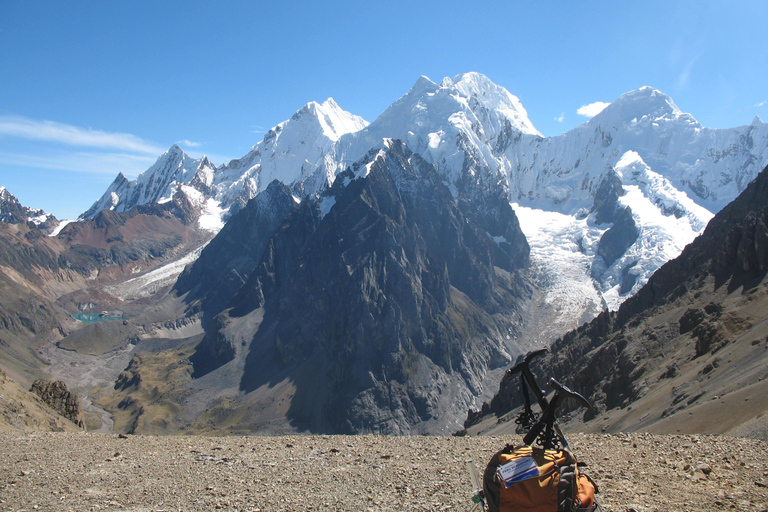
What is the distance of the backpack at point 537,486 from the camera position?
1023 centimetres

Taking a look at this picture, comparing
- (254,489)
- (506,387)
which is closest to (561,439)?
(254,489)

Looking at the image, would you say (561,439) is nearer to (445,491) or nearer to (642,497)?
(642,497)

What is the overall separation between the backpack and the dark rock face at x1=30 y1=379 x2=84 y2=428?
215ft

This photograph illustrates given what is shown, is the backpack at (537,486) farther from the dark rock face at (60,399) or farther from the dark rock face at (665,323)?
the dark rock face at (60,399)

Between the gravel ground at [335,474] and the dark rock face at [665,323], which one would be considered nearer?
the gravel ground at [335,474]

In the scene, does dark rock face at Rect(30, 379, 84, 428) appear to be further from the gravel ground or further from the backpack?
the backpack

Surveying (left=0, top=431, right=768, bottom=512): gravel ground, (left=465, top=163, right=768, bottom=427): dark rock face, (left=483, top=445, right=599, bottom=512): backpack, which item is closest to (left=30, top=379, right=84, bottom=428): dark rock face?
(left=0, top=431, right=768, bottom=512): gravel ground

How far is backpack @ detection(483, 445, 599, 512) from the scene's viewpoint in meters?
10.2

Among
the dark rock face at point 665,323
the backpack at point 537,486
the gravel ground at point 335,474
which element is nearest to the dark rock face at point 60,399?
the gravel ground at point 335,474

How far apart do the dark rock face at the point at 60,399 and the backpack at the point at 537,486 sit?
215 ft

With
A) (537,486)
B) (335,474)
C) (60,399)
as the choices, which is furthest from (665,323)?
(60,399)

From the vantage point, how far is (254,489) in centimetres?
1769

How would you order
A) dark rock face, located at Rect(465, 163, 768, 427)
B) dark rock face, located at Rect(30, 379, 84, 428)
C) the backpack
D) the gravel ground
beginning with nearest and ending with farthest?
the backpack → the gravel ground → dark rock face, located at Rect(465, 163, 768, 427) → dark rock face, located at Rect(30, 379, 84, 428)

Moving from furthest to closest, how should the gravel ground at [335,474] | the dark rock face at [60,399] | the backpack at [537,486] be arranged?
1. the dark rock face at [60,399]
2. the gravel ground at [335,474]
3. the backpack at [537,486]
